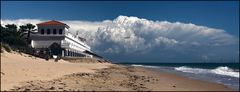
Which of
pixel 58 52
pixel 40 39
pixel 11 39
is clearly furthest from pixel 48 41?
pixel 11 39

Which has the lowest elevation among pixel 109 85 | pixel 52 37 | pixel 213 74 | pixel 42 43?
pixel 213 74

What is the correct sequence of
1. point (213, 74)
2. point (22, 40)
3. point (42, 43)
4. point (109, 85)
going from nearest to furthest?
1. point (109, 85)
2. point (213, 74)
3. point (22, 40)
4. point (42, 43)

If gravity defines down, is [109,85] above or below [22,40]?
below

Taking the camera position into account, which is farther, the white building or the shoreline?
the white building

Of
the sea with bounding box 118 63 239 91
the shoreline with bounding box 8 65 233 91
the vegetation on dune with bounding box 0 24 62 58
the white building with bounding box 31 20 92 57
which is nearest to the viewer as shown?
the shoreline with bounding box 8 65 233 91

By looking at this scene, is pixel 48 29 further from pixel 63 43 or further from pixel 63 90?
pixel 63 90

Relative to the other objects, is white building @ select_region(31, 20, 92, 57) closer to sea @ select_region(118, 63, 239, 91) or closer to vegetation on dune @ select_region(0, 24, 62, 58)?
vegetation on dune @ select_region(0, 24, 62, 58)

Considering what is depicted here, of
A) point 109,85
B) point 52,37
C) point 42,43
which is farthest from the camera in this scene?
point 52,37

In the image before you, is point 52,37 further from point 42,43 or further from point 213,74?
point 213,74

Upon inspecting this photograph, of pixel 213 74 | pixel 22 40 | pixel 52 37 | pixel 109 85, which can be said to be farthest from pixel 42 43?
pixel 109 85

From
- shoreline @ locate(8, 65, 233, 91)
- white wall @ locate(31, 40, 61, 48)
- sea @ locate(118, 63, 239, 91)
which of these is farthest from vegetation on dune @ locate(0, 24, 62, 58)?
shoreline @ locate(8, 65, 233, 91)

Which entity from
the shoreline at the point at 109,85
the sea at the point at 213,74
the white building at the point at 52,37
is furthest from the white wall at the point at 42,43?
the shoreline at the point at 109,85

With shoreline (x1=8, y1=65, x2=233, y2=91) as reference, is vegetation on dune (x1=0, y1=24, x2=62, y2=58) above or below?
above

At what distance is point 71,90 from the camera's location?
18.1 metres
